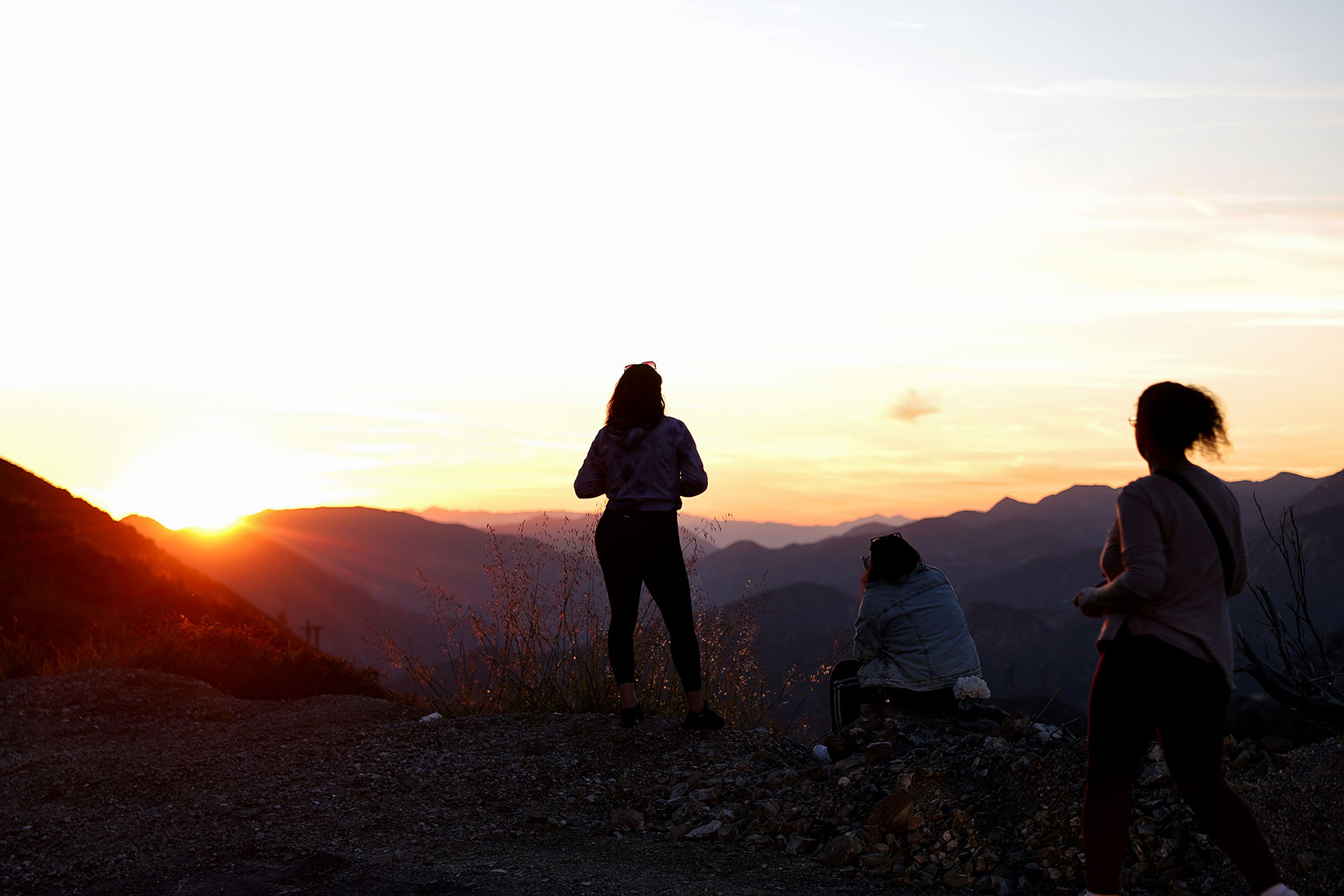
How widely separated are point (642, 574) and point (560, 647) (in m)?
1.69

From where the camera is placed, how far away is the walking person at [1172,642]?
268 cm

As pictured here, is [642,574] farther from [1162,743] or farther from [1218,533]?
[1218,533]

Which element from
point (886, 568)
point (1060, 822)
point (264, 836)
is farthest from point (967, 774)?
point (264, 836)

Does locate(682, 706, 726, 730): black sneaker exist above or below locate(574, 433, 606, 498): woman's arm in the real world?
Result: below

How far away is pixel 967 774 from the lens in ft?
14.4

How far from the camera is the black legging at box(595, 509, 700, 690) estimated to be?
547 cm

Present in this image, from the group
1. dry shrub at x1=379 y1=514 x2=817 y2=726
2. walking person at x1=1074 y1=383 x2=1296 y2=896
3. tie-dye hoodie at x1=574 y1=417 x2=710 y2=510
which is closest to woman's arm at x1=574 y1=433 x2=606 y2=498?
tie-dye hoodie at x1=574 y1=417 x2=710 y2=510

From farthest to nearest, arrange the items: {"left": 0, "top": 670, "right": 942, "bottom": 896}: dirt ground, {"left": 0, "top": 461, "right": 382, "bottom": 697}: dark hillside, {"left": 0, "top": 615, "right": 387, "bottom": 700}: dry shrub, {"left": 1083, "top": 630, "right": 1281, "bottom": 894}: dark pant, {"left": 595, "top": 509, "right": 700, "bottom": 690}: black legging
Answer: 1. {"left": 0, "top": 461, "right": 382, "bottom": 697}: dark hillside
2. {"left": 0, "top": 615, "right": 387, "bottom": 700}: dry shrub
3. {"left": 595, "top": 509, "right": 700, "bottom": 690}: black legging
4. {"left": 0, "top": 670, "right": 942, "bottom": 896}: dirt ground
5. {"left": 1083, "top": 630, "right": 1281, "bottom": 894}: dark pant

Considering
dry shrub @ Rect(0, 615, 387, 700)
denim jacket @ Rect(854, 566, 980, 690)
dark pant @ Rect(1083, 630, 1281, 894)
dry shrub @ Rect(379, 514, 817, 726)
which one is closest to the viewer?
dark pant @ Rect(1083, 630, 1281, 894)

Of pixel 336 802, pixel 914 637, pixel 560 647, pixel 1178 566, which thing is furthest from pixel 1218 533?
pixel 560 647

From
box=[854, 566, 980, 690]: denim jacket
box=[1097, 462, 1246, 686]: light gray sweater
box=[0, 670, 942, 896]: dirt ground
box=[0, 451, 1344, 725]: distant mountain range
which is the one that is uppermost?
box=[1097, 462, 1246, 686]: light gray sweater

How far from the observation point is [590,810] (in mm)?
4945

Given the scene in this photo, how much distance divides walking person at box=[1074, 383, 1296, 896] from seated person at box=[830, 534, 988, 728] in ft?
7.68

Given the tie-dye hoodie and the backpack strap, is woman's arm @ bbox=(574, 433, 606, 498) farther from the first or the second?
the backpack strap
